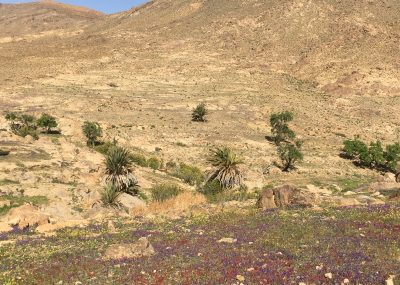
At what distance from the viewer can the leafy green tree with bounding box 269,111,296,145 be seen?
2454 inches

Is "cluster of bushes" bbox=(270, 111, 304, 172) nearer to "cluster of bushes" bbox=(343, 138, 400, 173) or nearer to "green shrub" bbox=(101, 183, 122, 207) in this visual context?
"cluster of bushes" bbox=(343, 138, 400, 173)

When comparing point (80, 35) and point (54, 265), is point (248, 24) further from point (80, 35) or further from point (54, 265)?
point (54, 265)

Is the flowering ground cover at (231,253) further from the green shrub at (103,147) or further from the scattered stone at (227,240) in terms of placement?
the green shrub at (103,147)

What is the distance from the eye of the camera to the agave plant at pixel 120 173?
32.1 meters

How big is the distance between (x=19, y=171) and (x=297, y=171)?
30.0 meters

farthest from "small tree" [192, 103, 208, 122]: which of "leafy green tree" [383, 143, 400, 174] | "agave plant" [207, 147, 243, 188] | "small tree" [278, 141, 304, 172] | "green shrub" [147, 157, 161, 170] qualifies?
"agave plant" [207, 147, 243, 188]

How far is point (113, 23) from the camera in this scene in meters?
151

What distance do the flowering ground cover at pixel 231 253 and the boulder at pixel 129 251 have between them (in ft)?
0.88

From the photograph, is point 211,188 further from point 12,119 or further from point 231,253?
point 12,119

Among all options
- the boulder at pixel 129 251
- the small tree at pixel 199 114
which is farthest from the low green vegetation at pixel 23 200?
the small tree at pixel 199 114

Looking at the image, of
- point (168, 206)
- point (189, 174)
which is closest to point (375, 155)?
point (189, 174)

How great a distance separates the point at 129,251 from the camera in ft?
41.2

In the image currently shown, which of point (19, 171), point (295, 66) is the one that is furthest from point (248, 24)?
point (19, 171)

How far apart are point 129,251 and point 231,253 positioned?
9.54 ft
